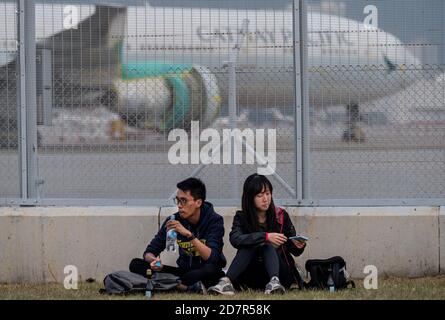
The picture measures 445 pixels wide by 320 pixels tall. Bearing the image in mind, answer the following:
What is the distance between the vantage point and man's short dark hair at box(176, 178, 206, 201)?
935 centimetres

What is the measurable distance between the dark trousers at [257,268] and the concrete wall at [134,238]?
0.89 meters

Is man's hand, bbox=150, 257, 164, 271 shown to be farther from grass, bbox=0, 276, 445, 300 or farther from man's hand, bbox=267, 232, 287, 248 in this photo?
man's hand, bbox=267, 232, 287, 248

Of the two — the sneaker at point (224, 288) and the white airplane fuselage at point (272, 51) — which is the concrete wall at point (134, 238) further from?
the sneaker at point (224, 288)

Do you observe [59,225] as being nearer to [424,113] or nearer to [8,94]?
[8,94]

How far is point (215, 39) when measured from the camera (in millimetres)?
10156

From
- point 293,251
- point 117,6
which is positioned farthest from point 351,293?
point 117,6

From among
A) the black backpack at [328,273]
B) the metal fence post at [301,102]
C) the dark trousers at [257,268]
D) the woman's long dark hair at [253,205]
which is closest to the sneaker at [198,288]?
the dark trousers at [257,268]

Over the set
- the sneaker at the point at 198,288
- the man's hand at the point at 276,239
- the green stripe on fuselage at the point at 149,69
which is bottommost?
the sneaker at the point at 198,288

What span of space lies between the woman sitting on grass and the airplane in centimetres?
122

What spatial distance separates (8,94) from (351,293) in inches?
149

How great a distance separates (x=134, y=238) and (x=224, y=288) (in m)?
1.55

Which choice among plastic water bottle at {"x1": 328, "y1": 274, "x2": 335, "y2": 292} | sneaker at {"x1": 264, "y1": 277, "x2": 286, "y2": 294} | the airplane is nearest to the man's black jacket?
sneaker at {"x1": 264, "y1": 277, "x2": 286, "y2": 294}

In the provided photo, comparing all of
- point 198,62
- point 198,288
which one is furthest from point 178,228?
point 198,62

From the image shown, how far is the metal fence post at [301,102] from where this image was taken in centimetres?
1015
